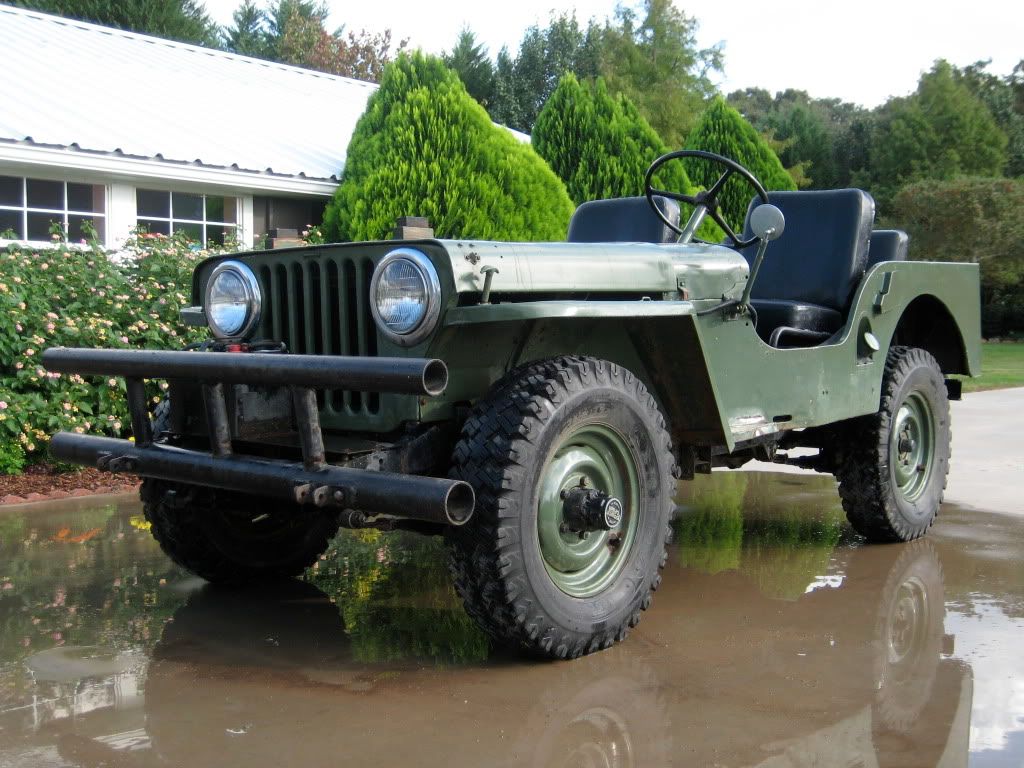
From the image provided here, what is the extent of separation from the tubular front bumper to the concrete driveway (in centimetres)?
435

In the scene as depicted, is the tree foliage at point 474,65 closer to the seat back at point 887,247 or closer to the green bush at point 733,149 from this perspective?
the green bush at point 733,149

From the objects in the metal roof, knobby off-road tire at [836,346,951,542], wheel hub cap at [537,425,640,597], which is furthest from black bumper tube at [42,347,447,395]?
the metal roof

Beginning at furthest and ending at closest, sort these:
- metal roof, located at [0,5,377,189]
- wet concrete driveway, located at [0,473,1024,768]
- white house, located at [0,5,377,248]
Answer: metal roof, located at [0,5,377,189] < white house, located at [0,5,377,248] < wet concrete driveway, located at [0,473,1024,768]

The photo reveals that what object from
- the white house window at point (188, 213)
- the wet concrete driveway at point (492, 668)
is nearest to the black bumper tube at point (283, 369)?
the wet concrete driveway at point (492, 668)

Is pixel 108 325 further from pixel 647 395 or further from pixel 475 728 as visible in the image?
pixel 475 728

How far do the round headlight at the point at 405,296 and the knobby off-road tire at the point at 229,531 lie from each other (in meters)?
0.91

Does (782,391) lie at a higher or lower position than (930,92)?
lower

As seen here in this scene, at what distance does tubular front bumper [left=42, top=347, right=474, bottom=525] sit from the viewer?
3.06 metres

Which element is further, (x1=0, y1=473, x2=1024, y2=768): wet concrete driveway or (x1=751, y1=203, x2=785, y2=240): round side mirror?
(x1=751, y1=203, x2=785, y2=240): round side mirror

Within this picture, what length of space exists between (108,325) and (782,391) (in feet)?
15.2

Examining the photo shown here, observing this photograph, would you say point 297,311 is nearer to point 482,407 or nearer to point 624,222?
point 482,407

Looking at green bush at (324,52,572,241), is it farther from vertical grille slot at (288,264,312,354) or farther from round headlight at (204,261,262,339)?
vertical grille slot at (288,264,312,354)

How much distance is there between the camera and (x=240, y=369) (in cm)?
333

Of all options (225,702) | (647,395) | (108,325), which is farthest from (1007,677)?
→ (108,325)
